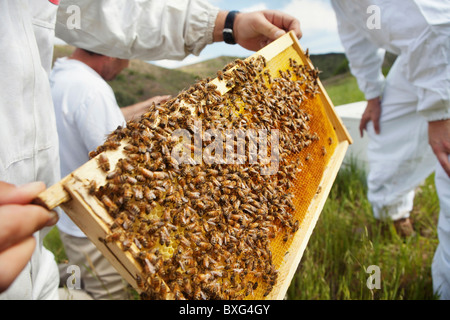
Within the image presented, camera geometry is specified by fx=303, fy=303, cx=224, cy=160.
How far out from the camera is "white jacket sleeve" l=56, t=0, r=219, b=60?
2.78 metres

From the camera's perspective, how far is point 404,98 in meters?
4.63

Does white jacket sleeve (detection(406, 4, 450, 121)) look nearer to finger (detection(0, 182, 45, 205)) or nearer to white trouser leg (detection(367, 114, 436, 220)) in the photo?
white trouser leg (detection(367, 114, 436, 220))

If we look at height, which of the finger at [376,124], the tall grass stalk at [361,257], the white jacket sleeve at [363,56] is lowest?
the tall grass stalk at [361,257]

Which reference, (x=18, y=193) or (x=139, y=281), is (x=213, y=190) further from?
(x=18, y=193)

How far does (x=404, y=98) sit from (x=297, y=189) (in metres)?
3.28

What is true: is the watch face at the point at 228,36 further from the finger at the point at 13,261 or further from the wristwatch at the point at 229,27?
the finger at the point at 13,261

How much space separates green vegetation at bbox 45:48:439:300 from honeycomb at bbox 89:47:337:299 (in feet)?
1.38

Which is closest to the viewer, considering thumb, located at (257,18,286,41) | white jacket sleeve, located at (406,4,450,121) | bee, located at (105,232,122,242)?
bee, located at (105,232,122,242)

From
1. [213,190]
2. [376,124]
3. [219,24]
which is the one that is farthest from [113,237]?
[376,124]

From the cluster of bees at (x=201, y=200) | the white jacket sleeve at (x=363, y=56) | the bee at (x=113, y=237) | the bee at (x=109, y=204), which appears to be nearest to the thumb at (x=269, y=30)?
the cluster of bees at (x=201, y=200)

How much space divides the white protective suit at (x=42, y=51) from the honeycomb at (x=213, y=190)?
48 cm

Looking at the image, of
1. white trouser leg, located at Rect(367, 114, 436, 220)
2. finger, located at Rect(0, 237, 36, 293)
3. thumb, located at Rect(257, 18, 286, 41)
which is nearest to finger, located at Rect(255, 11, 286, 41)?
thumb, located at Rect(257, 18, 286, 41)

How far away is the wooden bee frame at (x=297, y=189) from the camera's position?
4.45 ft
